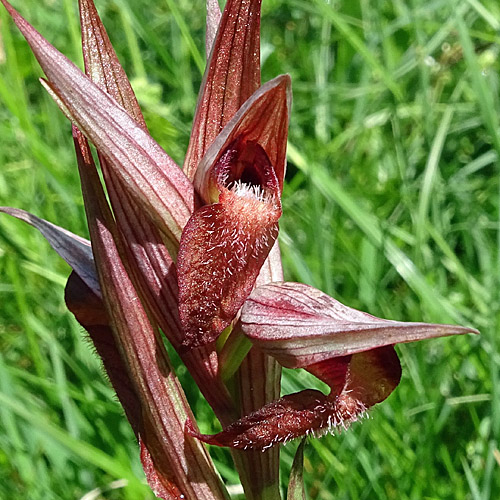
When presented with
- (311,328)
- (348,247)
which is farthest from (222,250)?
(348,247)

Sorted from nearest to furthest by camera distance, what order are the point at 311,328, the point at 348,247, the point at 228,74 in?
the point at 311,328
the point at 228,74
the point at 348,247

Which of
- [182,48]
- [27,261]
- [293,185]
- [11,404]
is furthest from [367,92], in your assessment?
[11,404]

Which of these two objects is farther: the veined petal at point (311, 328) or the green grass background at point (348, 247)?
the green grass background at point (348, 247)

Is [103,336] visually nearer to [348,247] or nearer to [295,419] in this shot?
[295,419]

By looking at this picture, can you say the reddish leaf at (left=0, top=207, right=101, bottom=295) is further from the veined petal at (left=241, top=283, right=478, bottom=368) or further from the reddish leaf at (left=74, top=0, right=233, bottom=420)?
the veined petal at (left=241, top=283, right=478, bottom=368)

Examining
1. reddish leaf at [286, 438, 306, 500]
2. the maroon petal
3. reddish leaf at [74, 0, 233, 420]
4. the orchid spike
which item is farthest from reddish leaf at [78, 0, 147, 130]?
reddish leaf at [286, 438, 306, 500]

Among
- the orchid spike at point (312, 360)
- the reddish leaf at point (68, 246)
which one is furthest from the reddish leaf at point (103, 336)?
the orchid spike at point (312, 360)

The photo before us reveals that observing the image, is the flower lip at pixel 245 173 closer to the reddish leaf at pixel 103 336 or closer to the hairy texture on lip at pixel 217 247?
the hairy texture on lip at pixel 217 247
